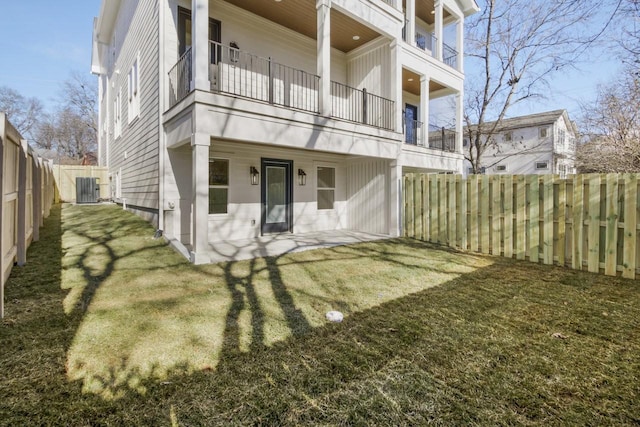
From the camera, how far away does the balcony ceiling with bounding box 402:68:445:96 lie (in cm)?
1137

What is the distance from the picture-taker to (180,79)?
22.1ft

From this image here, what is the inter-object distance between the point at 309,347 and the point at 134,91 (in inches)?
413

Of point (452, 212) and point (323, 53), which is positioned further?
point (452, 212)

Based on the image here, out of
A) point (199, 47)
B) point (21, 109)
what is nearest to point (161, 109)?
point (199, 47)

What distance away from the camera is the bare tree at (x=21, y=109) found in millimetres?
33247

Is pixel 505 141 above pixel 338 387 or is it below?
above

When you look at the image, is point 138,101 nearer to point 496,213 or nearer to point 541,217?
point 496,213

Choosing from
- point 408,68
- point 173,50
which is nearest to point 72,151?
point 173,50

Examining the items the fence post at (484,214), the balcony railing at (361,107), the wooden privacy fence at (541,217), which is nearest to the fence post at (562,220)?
the wooden privacy fence at (541,217)

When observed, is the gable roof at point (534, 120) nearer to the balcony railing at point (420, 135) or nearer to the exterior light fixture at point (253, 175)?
the balcony railing at point (420, 135)

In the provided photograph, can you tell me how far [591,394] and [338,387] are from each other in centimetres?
180

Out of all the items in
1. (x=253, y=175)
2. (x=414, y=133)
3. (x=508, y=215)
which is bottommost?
(x=508, y=215)

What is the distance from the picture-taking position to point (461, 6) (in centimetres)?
1320

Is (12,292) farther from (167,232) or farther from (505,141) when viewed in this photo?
(505,141)
